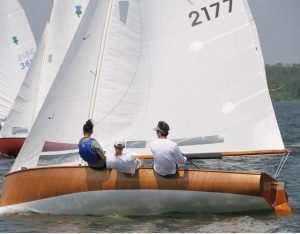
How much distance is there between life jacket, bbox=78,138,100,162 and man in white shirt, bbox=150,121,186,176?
963 millimetres

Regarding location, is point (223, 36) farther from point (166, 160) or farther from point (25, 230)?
point (25, 230)

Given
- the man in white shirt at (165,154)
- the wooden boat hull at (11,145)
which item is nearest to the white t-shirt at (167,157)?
the man in white shirt at (165,154)

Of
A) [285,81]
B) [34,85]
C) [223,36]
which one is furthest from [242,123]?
A: [285,81]

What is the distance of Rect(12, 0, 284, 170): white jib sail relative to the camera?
17141 mm

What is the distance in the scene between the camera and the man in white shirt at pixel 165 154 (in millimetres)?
16156

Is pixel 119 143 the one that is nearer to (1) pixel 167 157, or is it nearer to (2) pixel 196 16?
(1) pixel 167 157

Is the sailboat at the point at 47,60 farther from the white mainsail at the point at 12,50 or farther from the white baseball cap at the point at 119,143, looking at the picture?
the white baseball cap at the point at 119,143

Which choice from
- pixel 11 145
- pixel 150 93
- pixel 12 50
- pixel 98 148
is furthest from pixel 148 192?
pixel 12 50

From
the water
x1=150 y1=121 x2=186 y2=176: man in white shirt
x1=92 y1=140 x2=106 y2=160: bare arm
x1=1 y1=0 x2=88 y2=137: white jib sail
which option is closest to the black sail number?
x1=150 y1=121 x2=186 y2=176: man in white shirt

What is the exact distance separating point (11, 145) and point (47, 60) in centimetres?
566

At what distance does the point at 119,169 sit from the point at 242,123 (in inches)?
94.3

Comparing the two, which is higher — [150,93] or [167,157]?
[150,93]

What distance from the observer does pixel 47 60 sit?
28188mm

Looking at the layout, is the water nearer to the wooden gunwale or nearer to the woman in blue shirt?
the wooden gunwale
